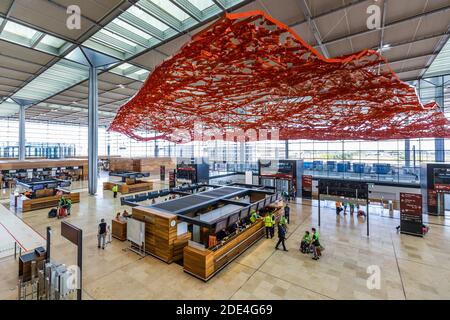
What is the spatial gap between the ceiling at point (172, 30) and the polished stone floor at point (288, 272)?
10.5 metres

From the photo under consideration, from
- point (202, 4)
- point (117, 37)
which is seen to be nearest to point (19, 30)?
point (117, 37)

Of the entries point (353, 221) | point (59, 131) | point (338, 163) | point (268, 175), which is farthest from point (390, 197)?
point (59, 131)

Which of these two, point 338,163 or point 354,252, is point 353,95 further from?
point 338,163

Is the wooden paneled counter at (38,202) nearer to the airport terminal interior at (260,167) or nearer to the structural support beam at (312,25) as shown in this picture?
the airport terminal interior at (260,167)

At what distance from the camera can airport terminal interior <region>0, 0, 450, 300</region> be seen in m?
5.66

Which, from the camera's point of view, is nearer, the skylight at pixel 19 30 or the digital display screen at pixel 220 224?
the digital display screen at pixel 220 224

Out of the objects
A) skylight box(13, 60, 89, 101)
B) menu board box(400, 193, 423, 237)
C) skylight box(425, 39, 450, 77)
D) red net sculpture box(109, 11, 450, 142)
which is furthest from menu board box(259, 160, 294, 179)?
skylight box(13, 60, 89, 101)

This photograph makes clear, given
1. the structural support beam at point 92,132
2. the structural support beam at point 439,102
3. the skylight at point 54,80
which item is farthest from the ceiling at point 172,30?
the structural support beam at point 92,132

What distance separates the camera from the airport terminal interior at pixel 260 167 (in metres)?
5.66

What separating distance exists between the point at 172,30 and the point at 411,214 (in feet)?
52.2

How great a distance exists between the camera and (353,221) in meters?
12.8

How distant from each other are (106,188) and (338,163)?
26.8 meters

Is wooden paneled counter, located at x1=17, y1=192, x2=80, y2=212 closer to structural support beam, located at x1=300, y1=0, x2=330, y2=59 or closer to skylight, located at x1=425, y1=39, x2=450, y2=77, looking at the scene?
structural support beam, located at x1=300, y1=0, x2=330, y2=59
